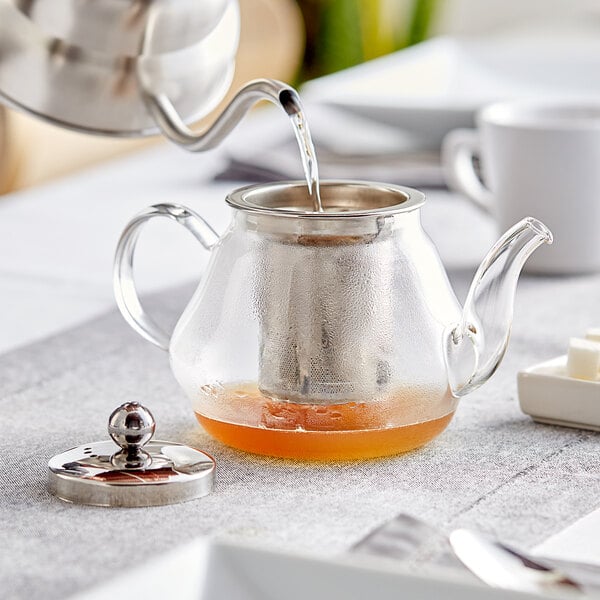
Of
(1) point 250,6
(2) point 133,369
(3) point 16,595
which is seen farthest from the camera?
(1) point 250,6

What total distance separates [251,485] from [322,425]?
0.13 feet

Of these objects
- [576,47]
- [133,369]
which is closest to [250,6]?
Answer: [576,47]

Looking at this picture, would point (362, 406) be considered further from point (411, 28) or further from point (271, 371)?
point (411, 28)

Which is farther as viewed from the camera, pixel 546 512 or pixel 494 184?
pixel 494 184

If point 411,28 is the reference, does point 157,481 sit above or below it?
below

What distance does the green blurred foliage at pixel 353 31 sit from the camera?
296cm

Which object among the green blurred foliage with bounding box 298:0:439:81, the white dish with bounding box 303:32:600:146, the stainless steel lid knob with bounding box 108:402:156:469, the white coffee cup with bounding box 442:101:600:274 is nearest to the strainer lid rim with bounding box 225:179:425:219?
the stainless steel lid knob with bounding box 108:402:156:469

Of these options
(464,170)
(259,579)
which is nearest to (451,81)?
(464,170)

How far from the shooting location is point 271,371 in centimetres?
55

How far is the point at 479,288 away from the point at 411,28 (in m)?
2.53

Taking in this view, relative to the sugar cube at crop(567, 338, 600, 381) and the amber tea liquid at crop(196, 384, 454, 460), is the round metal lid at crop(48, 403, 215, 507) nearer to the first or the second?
the amber tea liquid at crop(196, 384, 454, 460)

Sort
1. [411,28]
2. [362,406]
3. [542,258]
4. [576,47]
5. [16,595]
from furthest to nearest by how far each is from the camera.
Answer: [411,28] → [576,47] → [542,258] → [362,406] → [16,595]

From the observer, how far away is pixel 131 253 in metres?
0.62

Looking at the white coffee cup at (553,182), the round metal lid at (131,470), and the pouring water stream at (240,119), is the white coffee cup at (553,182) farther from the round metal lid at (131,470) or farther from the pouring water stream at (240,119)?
the round metal lid at (131,470)
